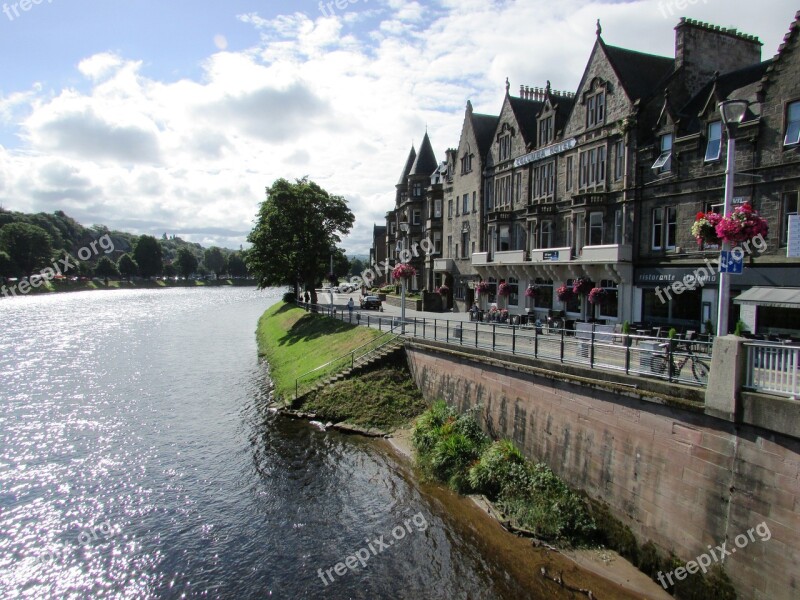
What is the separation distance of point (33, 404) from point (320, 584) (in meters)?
22.2

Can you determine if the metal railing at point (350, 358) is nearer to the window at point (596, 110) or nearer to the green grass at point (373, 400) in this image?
the green grass at point (373, 400)

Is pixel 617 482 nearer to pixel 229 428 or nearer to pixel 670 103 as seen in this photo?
pixel 229 428

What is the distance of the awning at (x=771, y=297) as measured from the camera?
17725 millimetres

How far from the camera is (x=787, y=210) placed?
19844mm

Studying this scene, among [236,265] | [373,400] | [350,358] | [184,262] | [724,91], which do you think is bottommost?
[373,400]

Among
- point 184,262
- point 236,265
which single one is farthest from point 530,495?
point 236,265

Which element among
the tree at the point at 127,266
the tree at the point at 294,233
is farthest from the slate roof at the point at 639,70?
the tree at the point at 127,266

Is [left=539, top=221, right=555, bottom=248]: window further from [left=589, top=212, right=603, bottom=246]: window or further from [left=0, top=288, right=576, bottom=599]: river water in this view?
[left=0, top=288, right=576, bottom=599]: river water

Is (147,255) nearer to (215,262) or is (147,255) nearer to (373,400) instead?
(215,262)

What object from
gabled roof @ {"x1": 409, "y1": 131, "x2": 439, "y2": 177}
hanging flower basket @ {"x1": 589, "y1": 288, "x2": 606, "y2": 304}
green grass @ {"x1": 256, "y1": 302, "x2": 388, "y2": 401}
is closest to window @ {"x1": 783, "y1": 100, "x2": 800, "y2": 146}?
→ hanging flower basket @ {"x1": 589, "y1": 288, "x2": 606, "y2": 304}

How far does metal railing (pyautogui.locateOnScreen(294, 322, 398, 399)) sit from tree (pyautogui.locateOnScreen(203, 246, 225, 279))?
175 m

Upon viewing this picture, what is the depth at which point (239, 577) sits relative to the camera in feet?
40.1

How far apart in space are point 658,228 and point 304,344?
23.2 metres

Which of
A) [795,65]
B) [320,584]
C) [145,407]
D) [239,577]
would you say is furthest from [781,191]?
[145,407]
